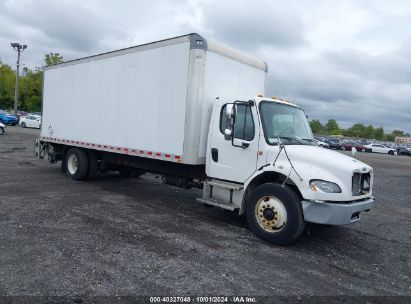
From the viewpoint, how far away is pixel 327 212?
584 centimetres

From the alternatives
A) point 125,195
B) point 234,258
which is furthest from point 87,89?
point 234,258

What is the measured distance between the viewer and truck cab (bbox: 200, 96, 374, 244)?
592 cm

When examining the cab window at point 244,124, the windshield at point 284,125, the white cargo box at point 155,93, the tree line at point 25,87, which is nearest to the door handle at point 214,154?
the white cargo box at point 155,93

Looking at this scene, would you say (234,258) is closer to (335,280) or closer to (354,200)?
(335,280)

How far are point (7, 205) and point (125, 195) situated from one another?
282cm

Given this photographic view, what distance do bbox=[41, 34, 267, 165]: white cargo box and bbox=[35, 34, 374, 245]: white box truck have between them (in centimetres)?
2

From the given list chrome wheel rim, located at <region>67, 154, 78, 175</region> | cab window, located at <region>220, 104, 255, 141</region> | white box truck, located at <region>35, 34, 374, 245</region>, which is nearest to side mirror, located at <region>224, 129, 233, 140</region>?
white box truck, located at <region>35, 34, 374, 245</region>

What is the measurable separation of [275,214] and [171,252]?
1.88 metres

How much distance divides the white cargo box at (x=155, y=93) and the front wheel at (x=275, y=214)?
5.37ft

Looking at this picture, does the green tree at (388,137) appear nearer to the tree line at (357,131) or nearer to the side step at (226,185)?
the tree line at (357,131)

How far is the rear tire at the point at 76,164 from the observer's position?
10.9 m

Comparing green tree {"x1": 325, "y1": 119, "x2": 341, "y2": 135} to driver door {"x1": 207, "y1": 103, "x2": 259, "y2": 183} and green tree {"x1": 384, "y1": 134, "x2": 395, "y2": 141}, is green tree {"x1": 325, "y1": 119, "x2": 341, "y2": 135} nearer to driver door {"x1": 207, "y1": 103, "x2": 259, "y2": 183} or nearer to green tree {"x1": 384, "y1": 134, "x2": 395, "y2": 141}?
green tree {"x1": 384, "y1": 134, "x2": 395, "y2": 141}

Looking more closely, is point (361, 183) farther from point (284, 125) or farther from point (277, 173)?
point (284, 125)

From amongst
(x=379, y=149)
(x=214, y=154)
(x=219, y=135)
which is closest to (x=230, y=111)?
(x=219, y=135)
